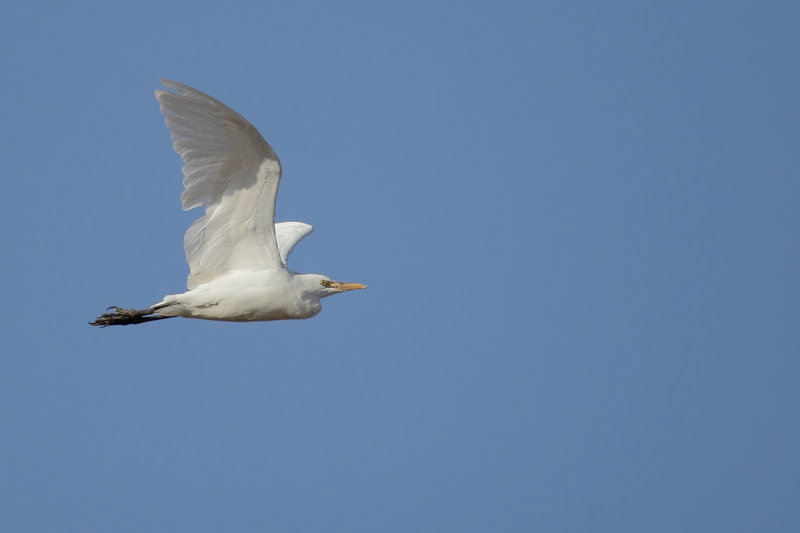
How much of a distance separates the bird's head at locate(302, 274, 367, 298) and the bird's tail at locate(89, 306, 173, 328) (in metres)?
2.49

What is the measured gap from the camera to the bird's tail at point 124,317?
19.0 m

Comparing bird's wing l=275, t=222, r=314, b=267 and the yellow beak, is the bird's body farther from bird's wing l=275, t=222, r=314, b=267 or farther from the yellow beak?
bird's wing l=275, t=222, r=314, b=267

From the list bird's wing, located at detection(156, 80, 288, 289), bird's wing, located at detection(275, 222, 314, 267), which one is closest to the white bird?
bird's wing, located at detection(156, 80, 288, 289)

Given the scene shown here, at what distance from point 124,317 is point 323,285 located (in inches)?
136

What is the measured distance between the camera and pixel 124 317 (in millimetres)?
19297

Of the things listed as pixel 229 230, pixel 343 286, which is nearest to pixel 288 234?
pixel 343 286

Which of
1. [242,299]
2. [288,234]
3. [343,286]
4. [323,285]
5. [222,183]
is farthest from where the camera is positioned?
[288,234]

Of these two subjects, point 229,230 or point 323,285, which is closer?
point 229,230

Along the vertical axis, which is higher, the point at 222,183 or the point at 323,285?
the point at 222,183

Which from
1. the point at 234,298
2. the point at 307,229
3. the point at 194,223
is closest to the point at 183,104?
the point at 194,223

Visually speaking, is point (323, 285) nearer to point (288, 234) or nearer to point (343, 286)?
point (343, 286)

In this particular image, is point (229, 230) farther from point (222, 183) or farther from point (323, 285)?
point (323, 285)

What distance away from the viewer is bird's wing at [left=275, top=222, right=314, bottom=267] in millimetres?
21406

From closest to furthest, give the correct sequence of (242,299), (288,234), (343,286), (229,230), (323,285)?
(229,230)
(242,299)
(323,285)
(343,286)
(288,234)
